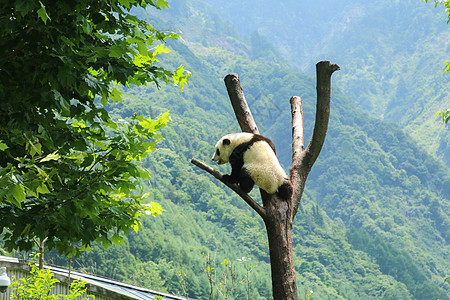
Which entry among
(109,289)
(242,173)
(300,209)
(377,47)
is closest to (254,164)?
(242,173)

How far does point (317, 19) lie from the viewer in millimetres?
132625

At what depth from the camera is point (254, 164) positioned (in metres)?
3.82

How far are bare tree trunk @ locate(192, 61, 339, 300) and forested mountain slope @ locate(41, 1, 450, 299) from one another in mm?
18445

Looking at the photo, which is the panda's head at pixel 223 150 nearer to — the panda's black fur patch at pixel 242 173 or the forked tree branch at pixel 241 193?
the panda's black fur patch at pixel 242 173

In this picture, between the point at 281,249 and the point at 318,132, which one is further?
the point at 318,132

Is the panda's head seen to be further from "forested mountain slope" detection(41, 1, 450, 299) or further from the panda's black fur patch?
"forested mountain slope" detection(41, 1, 450, 299)

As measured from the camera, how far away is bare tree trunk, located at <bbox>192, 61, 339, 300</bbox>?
3182 millimetres

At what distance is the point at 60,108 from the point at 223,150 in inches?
65.2

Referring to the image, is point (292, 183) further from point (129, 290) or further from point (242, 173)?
point (129, 290)

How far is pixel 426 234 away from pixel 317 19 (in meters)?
88.4

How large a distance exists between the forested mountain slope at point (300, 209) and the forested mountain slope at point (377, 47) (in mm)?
12651

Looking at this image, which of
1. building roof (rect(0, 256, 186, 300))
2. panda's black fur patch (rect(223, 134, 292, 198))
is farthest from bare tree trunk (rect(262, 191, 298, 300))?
building roof (rect(0, 256, 186, 300))

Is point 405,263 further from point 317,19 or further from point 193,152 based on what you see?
point 317,19

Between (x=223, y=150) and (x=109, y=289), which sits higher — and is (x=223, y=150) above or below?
above
